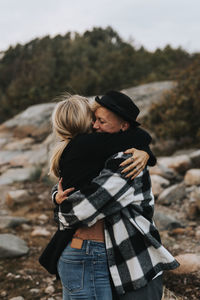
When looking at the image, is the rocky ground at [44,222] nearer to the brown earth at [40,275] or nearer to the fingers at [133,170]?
the brown earth at [40,275]

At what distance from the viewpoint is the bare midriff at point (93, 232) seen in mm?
1679

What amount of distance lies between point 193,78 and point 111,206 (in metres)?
7.70

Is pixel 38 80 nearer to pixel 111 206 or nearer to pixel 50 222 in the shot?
pixel 50 222

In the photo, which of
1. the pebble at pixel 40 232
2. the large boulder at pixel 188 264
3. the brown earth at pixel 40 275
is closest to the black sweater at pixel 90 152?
the brown earth at pixel 40 275

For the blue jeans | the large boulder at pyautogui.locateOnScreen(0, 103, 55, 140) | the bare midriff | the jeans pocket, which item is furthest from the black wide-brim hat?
the large boulder at pyautogui.locateOnScreen(0, 103, 55, 140)

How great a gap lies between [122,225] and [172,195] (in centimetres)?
387

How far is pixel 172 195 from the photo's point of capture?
5.32 m

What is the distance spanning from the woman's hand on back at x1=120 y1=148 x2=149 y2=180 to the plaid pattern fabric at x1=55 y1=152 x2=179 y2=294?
33 millimetres

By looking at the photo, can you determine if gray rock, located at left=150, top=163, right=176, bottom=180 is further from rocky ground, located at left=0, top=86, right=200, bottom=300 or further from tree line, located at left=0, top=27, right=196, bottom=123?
tree line, located at left=0, top=27, right=196, bottom=123

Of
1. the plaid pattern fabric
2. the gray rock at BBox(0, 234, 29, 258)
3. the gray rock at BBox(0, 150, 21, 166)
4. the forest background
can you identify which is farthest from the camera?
the forest background

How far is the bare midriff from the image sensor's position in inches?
66.1

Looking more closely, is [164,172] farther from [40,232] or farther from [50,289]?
[50,289]

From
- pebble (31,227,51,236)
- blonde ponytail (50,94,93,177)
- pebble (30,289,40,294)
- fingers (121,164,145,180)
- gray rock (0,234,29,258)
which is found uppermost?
blonde ponytail (50,94,93,177)

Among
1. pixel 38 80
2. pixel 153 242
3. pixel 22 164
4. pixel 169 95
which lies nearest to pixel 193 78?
pixel 169 95
